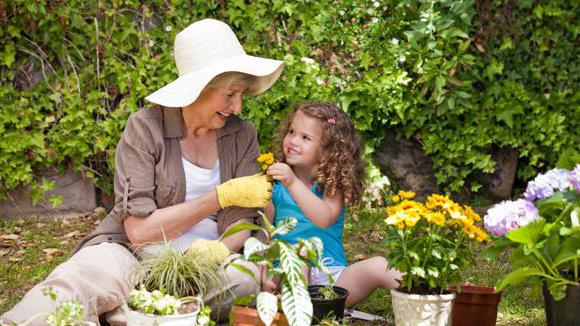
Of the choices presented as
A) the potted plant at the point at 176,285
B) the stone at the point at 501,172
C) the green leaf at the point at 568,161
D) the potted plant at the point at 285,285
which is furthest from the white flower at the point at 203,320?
the stone at the point at 501,172

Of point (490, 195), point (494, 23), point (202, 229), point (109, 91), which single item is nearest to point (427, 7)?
point (494, 23)

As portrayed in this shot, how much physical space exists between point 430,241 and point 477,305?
0.39 meters

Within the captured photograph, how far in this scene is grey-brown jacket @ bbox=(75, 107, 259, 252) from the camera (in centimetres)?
276

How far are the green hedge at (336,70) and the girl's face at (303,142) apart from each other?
1.30m

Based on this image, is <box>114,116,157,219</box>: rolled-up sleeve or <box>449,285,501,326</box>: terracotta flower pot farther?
<box>114,116,157,219</box>: rolled-up sleeve

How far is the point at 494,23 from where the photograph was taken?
4.54m

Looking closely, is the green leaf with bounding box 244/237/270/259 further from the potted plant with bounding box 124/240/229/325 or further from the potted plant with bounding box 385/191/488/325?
the potted plant with bounding box 385/191/488/325

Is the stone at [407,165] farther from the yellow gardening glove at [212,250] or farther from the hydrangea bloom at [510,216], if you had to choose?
the hydrangea bloom at [510,216]

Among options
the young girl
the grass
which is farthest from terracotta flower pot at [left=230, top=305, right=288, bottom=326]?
the grass

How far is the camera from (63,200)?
4.54 meters

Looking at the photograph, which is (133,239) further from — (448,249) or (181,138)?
(448,249)

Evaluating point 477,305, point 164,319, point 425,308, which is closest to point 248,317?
point 164,319

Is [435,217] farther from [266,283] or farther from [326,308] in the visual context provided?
[266,283]

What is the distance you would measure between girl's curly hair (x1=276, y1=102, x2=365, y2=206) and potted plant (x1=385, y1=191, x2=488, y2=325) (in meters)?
0.61
